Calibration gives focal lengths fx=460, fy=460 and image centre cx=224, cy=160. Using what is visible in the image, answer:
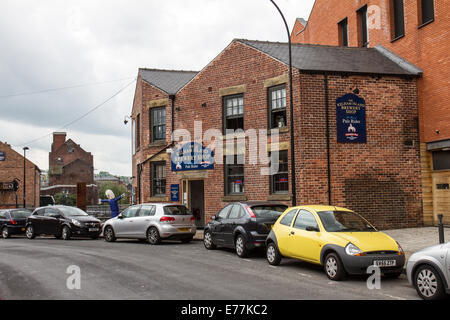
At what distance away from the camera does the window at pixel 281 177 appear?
1778cm

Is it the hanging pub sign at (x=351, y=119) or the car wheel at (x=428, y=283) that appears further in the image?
A: the hanging pub sign at (x=351, y=119)

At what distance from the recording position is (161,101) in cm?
2288

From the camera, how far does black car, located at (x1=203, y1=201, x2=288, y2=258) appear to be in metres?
12.0

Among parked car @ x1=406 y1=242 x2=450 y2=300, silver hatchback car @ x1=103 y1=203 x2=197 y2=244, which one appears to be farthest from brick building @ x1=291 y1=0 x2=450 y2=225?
parked car @ x1=406 y1=242 x2=450 y2=300

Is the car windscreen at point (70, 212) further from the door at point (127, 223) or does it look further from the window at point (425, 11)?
the window at point (425, 11)

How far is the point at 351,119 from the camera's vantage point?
17.3m

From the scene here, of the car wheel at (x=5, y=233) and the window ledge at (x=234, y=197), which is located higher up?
the window ledge at (x=234, y=197)

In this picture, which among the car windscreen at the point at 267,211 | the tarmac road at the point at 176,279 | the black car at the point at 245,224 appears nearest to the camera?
the tarmac road at the point at 176,279

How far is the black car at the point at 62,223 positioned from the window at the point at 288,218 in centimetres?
1107

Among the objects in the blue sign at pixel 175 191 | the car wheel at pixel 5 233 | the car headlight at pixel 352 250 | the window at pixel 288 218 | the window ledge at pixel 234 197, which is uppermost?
the blue sign at pixel 175 191

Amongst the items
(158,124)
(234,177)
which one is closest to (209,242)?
(234,177)

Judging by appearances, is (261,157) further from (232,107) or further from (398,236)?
(398,236)

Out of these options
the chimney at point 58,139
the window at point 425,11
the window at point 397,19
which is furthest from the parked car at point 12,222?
the chimney at point 58,139

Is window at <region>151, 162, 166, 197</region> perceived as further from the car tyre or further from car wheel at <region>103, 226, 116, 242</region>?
the car tyre
